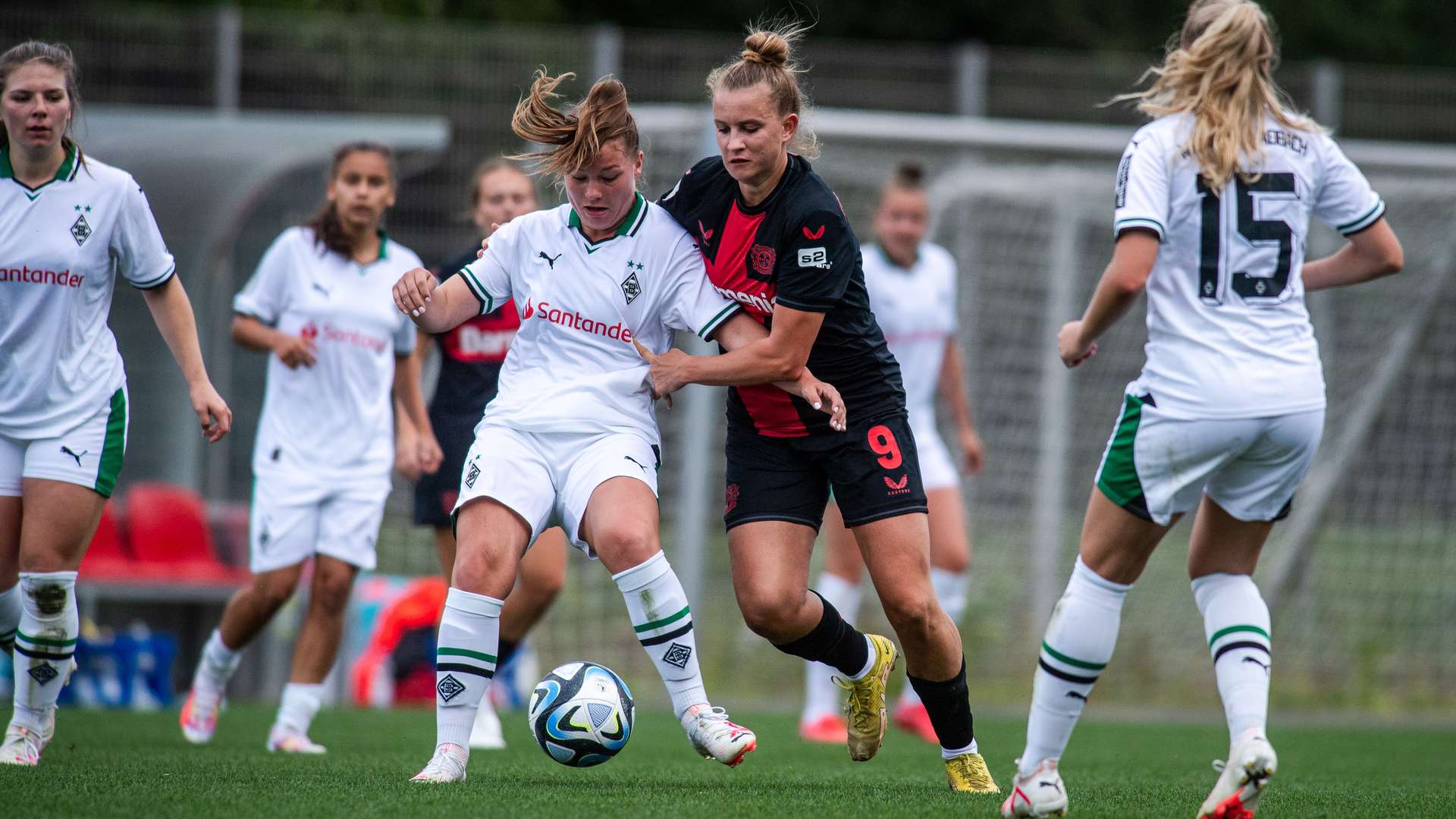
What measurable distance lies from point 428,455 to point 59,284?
1.73 m

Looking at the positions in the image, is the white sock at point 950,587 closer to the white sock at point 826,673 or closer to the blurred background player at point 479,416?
the white sock at point 826,673

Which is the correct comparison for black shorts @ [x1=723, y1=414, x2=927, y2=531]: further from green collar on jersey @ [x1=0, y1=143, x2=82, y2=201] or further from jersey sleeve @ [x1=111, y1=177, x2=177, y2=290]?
green collar on jersey @ [x1=0, y1=143, x2=82, y2=201]

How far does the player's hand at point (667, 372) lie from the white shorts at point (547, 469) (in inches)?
6.6

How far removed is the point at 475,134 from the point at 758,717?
4206 millimetres

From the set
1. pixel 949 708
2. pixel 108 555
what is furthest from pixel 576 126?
pixel 108 555

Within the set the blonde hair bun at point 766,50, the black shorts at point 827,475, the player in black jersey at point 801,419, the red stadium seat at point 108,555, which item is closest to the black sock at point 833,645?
the player in black jersey at point 801,419

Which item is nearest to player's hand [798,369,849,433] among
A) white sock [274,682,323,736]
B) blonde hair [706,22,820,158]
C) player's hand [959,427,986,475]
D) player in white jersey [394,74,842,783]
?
player in white jersey [394,74,842,783]

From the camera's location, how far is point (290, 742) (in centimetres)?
594

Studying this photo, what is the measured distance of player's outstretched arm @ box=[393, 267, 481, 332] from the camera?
14.4 feet

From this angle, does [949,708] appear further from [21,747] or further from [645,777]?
[21,747]

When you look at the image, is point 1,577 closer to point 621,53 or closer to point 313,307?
point 313,307

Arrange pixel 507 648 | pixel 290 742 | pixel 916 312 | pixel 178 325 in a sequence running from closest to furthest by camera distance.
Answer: pixel 178 325, pixel 290 742, pixel 507 648, pixel 916 312

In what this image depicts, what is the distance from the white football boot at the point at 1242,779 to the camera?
11.7 feet

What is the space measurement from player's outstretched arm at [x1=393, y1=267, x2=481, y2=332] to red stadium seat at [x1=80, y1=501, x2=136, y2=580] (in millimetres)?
4962
